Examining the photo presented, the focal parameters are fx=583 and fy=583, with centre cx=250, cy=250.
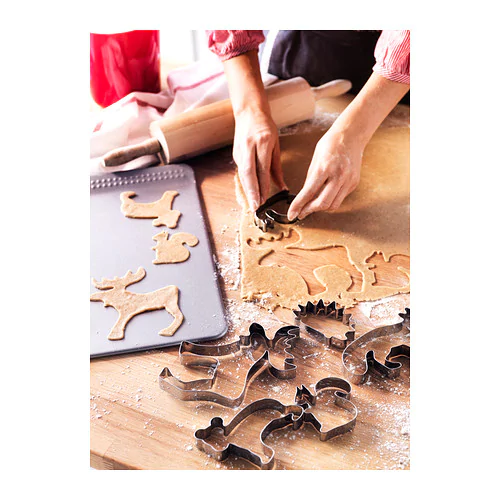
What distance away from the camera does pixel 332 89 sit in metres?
1.47

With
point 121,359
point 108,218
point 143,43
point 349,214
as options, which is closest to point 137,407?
point 121,359

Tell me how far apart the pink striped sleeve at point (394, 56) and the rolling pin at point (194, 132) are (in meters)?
0.27

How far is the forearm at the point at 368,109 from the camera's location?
1.17 metres

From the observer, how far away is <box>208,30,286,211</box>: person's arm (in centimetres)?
119

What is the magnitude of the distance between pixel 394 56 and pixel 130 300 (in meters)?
0.69

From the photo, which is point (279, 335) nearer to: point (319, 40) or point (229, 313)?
point (229, 313)

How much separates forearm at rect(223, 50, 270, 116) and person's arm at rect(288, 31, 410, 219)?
202 millimetres

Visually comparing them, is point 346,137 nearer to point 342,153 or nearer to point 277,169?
point 342,153

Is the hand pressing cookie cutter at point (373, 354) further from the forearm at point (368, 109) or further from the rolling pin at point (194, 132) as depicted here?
the rolling pin at point (194, 132)

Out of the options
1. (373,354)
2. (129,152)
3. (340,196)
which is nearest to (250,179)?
(340,196)

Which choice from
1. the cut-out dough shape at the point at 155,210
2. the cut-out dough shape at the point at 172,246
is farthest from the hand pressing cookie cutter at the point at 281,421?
the cut-out dough shape at the point at 155,210

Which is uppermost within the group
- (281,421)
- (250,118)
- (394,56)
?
(394,56)

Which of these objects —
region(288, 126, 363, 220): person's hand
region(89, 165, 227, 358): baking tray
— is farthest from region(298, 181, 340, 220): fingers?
region(89, 165, 227, 358): baking tray

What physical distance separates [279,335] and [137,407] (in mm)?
247
